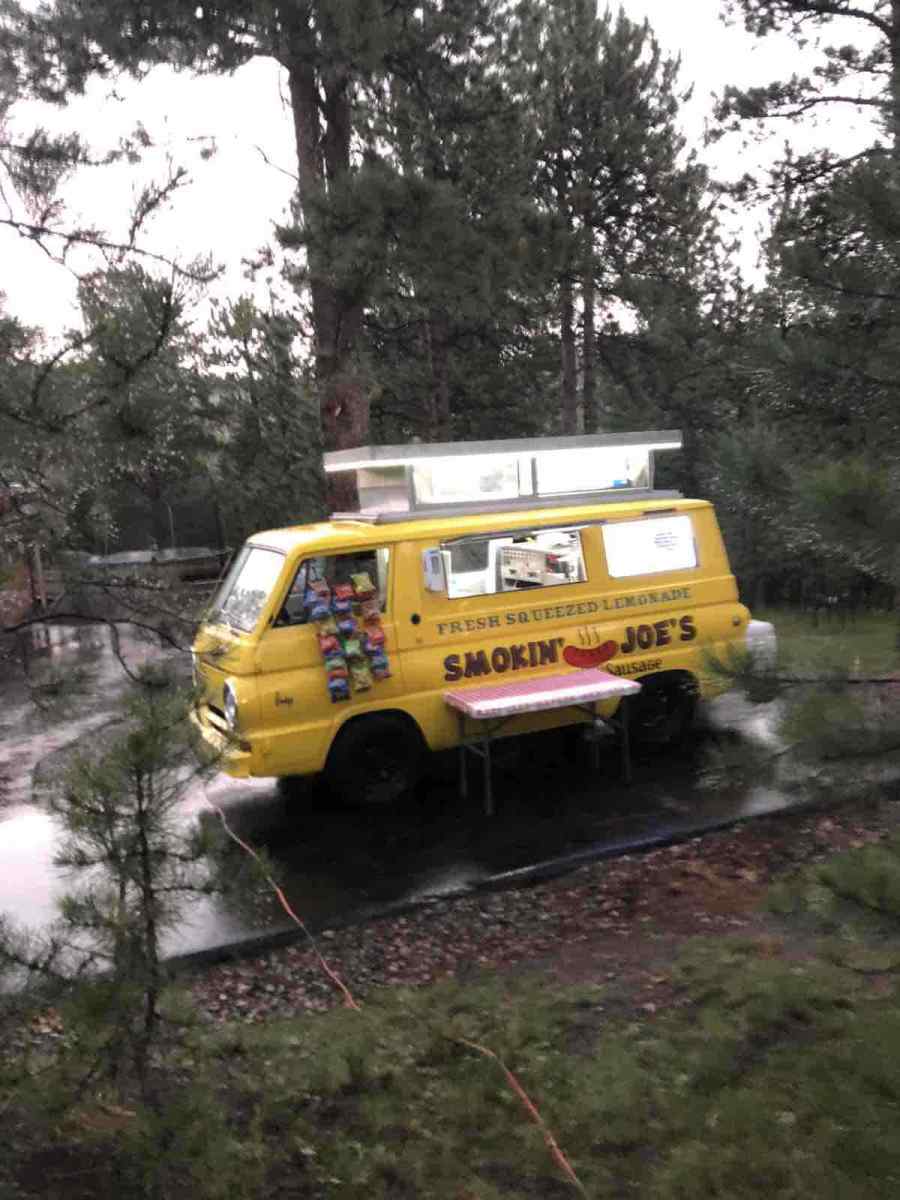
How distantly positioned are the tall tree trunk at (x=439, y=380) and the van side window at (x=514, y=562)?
8895 millimetres

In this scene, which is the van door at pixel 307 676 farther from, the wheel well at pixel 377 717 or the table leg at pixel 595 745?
the table leg at pixel 595 745

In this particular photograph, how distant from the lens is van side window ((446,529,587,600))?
24.3 ft

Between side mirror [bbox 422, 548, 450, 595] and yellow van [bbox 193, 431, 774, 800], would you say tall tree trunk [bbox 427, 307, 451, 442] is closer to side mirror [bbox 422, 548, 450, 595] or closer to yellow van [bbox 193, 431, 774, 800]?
yellow van [bbox 193, 431, 774, 800]

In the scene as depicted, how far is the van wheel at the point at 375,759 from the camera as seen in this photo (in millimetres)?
6938

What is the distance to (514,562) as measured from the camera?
7883 mm

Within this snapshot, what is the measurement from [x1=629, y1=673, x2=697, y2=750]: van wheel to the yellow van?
16 mm

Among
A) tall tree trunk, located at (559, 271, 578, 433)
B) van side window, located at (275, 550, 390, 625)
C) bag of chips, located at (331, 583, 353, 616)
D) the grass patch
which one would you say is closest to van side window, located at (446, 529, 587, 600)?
van side window, located at (275, 550, 390, 625)

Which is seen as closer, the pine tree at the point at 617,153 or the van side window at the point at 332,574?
the van side window at the point at 332,574

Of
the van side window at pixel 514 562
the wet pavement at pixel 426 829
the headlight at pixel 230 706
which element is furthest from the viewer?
the van side window at pixel 514 562

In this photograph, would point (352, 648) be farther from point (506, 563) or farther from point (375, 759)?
point (506, 563)

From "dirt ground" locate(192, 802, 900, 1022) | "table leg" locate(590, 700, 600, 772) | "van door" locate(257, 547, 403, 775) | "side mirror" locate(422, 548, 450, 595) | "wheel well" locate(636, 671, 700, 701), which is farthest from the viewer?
"wheel well" locate(636, 671, 700, 701)

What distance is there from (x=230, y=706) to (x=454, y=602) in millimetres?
1837

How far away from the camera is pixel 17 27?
24.0 ft

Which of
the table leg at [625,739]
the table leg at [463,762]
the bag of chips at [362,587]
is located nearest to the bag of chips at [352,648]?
the bag of chips at [362,587]
